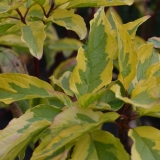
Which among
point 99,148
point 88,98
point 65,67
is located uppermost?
point 88,98

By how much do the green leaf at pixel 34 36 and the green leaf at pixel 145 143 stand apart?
25cm

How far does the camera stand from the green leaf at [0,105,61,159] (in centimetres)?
61

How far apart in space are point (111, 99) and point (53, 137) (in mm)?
139

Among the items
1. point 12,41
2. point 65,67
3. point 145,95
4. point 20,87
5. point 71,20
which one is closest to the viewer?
point 145,95

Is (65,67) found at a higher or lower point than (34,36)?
lower

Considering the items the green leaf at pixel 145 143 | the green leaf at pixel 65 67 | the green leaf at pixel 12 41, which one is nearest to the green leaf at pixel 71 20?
the green leaf at pixel 145 143

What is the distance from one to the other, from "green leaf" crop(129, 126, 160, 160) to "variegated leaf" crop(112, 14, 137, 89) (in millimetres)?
90

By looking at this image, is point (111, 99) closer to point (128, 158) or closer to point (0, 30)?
point (128, 158)

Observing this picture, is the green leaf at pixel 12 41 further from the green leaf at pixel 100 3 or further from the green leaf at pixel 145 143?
the green leaf at pixel 145 143

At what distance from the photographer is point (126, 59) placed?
651 mm

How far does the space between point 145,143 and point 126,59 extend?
0.15 meters

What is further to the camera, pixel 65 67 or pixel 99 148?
pixel 65 67

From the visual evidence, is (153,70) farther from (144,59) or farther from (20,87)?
(20,87)

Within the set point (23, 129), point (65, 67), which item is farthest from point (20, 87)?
point (65, 67)
